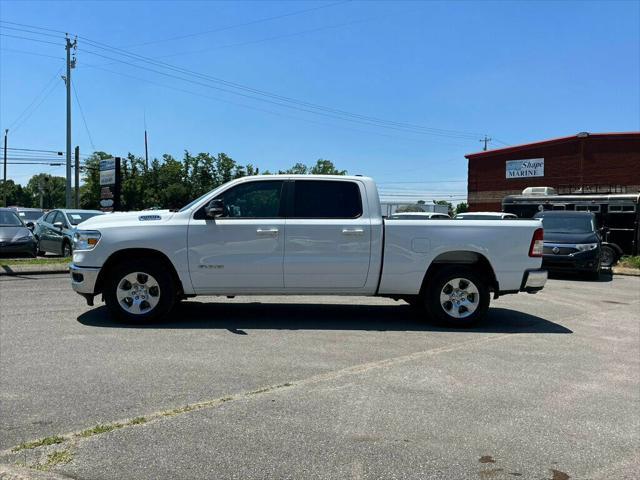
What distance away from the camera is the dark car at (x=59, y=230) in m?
15.0

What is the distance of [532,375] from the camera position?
17.6 ft

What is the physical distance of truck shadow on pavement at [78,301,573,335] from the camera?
285 inches

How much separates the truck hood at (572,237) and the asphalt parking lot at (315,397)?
775 cm

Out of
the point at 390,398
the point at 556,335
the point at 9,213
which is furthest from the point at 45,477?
the point at 9,213

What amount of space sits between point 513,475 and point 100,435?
8.71 ft

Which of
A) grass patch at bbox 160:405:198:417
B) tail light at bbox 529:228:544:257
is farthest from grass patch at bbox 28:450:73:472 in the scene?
tail light at bbox 529:228:544:257

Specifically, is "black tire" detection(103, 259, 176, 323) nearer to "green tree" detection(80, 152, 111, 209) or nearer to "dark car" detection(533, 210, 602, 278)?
"dark car" detection(533, 210, 602, 278)

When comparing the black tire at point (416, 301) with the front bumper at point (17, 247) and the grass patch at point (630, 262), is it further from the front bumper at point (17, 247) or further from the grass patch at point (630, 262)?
the grass patch at point (630, 262)

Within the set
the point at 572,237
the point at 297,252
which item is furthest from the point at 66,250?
the point at 572,237

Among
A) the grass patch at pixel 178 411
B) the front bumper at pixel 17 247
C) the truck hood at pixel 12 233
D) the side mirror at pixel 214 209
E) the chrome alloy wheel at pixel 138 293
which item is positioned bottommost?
the grass patch at pixel 178 411

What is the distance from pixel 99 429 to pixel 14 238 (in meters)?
12.4

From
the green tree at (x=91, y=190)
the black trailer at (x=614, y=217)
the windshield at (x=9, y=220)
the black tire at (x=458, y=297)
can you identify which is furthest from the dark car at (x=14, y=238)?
the green tree at (x=91, y=190)

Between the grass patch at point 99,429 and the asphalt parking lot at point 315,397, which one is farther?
the grass patch at point 99,429

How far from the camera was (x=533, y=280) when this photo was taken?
7488mm
